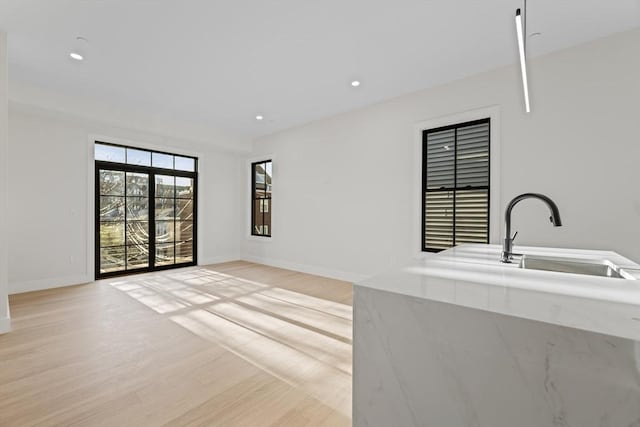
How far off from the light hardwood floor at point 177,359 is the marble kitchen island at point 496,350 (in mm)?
955

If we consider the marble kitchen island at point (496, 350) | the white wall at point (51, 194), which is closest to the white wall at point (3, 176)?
the white wall at point (51, 194)

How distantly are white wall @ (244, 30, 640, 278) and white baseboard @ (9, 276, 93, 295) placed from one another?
370 centimetres

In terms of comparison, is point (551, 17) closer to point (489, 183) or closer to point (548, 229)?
point (489, 183)

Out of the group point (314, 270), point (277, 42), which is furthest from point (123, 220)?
point (277, 42)

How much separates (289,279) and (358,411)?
3847 millimetres

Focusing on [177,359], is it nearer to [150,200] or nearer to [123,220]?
[123,220]

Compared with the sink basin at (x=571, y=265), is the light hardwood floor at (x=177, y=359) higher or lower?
lower

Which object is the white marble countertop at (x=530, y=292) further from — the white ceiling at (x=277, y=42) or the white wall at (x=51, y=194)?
the white wall at (x=51, y=194)

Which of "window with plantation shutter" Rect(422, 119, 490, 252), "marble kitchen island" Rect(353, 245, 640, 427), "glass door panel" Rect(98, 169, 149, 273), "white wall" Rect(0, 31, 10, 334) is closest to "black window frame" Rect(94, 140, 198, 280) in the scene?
"glass door panel" Rect(98, 169, 149, 273)

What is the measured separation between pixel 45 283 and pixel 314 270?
4.10 meters

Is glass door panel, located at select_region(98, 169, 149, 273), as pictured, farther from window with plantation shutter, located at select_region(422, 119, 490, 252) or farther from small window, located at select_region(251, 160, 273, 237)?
window with plantation shutter, located at select_region(422, 119, 490, 252)

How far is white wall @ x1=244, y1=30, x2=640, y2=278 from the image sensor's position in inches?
105

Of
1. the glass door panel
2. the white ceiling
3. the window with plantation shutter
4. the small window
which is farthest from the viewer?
the small window

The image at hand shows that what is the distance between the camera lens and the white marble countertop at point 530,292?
0.69 metres
